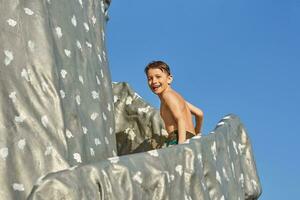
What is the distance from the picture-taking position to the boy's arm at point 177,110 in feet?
20.2

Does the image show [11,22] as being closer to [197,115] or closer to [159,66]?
[159,66]

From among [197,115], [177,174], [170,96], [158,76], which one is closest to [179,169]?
[177,174]

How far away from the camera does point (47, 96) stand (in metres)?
4.95

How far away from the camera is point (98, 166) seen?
157 inches

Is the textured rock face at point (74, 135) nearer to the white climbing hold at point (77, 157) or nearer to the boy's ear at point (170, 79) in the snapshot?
the white climbing hold at point (77, 157)

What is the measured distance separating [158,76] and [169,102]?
26 cm

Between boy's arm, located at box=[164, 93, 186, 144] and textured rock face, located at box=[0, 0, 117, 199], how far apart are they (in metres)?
0.62

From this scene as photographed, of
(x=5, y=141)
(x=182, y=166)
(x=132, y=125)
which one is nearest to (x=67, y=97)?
(x=5, y=141)

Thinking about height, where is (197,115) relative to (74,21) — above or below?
below

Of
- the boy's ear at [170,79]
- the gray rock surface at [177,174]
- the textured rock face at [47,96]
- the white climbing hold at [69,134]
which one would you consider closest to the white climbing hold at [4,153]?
the textured rock face at [47,96]

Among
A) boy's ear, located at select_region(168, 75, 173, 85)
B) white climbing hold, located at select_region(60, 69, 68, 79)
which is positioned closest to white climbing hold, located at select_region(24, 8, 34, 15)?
white climbing hold, located at select_region(60, 69, 68, 79)

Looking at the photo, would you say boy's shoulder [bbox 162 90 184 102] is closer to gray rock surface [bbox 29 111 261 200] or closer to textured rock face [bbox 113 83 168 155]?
gray rock surface [bbox 29 111 261 200]

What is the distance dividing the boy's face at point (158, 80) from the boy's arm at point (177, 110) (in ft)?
0.29

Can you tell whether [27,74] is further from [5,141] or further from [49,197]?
[49,197]
